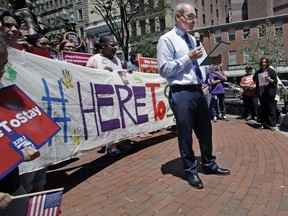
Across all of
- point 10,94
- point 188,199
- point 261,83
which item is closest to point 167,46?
point 188,199

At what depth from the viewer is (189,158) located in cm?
346

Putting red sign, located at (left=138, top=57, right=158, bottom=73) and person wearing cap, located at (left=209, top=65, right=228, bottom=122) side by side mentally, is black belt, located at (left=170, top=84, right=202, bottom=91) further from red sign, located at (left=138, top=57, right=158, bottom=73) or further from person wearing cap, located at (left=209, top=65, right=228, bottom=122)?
person wearing cap, located at (left=209, top=65, right=228, bottom=122)

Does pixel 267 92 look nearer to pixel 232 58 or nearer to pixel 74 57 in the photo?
pixel 74 57

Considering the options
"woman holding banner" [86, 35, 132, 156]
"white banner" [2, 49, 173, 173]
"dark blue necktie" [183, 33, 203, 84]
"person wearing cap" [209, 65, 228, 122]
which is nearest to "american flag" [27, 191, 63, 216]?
"white banner" [2, 49, 173, 173]

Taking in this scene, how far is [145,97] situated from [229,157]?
188cm

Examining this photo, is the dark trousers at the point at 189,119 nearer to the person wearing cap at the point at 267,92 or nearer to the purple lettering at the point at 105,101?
the purple lettering at the point at 105,101

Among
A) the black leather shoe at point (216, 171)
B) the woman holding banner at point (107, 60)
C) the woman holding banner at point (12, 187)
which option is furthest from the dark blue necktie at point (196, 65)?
the woman holding banner at point (12, 187)

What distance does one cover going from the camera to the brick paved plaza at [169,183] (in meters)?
2.88

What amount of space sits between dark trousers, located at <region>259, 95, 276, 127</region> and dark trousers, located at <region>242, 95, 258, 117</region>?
1.36 m

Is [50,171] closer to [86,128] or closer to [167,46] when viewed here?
[86,128]

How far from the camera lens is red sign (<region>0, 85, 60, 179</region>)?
1591 millimetres

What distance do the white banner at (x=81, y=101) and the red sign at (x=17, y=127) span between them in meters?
0.80

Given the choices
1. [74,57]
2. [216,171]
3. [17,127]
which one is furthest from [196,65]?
[74,57]

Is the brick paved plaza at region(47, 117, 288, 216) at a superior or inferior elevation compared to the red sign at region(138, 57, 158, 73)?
inferior
